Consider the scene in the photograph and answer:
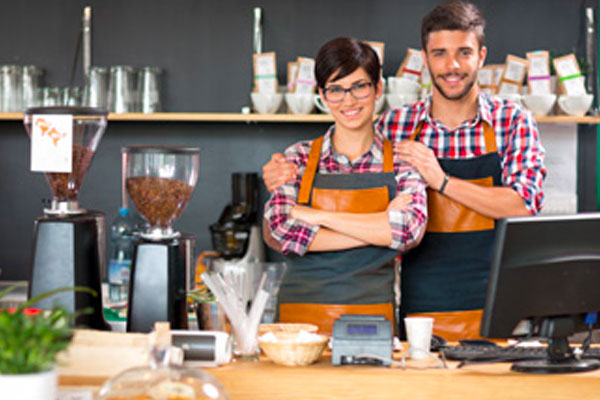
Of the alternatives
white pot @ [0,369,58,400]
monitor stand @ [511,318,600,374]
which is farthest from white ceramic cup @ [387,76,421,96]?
white pot @ [0,369,58,400]

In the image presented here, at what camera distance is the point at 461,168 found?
8.74 ft

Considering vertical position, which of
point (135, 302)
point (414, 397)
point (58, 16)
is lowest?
point (414, 397)

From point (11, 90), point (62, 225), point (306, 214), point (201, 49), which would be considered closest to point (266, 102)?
point (201, 49)

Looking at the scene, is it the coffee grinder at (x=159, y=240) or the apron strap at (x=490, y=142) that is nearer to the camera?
the coffee grinder at (x=159, y=240)

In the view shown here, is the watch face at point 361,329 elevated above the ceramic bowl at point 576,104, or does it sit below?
below

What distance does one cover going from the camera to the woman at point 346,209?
2.39 meters

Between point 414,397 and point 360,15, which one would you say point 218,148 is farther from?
point 414,397

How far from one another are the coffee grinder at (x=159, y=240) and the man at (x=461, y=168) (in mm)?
936

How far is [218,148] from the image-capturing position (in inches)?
155

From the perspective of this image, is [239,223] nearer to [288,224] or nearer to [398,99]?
[398,99]

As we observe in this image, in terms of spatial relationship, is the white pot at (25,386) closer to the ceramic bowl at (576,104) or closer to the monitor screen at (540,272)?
the monitor screen at (540,272)

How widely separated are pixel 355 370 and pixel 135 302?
51cm

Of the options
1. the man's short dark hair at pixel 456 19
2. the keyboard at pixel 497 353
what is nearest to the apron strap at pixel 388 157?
the man's short dark hair at pixel 456 19

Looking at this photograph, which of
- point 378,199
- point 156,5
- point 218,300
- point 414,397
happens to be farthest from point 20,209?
point 414,397
